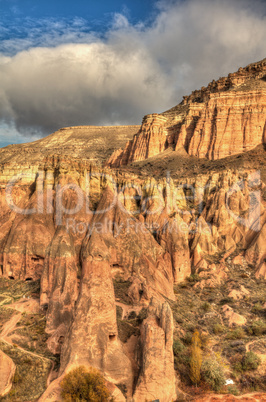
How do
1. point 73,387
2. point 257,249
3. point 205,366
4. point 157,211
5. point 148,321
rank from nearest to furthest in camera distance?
point 73,387, point 148,321, point 205,366, point 257,249, point 157,211

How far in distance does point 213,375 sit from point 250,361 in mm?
3873

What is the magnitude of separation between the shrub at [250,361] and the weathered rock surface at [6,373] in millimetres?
15203

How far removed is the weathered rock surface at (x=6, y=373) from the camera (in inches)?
523

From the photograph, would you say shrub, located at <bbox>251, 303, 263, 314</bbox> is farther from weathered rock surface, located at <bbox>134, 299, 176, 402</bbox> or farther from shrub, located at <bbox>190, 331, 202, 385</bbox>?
weathered rock surface, located at <bbox>134, 299, 176, 402</bbox>

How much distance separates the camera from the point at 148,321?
1647cm

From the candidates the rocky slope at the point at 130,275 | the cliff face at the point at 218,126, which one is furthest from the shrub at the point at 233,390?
the cliff face at the point at 218,126

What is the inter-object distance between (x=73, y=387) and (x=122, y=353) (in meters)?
3.15

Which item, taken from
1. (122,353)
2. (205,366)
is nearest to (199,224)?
(205,366)

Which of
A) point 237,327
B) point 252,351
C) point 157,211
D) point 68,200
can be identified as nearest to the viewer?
point 252,351

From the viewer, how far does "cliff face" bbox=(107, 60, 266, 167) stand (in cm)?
7607

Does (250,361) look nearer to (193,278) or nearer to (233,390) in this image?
(233,390)

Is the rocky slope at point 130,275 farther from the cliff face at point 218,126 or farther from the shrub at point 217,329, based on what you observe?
the cliff face at point 218,126

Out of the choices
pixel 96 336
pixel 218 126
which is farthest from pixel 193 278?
pixel 218 126

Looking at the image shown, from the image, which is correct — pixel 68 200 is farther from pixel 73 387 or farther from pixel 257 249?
pixel 257 249
